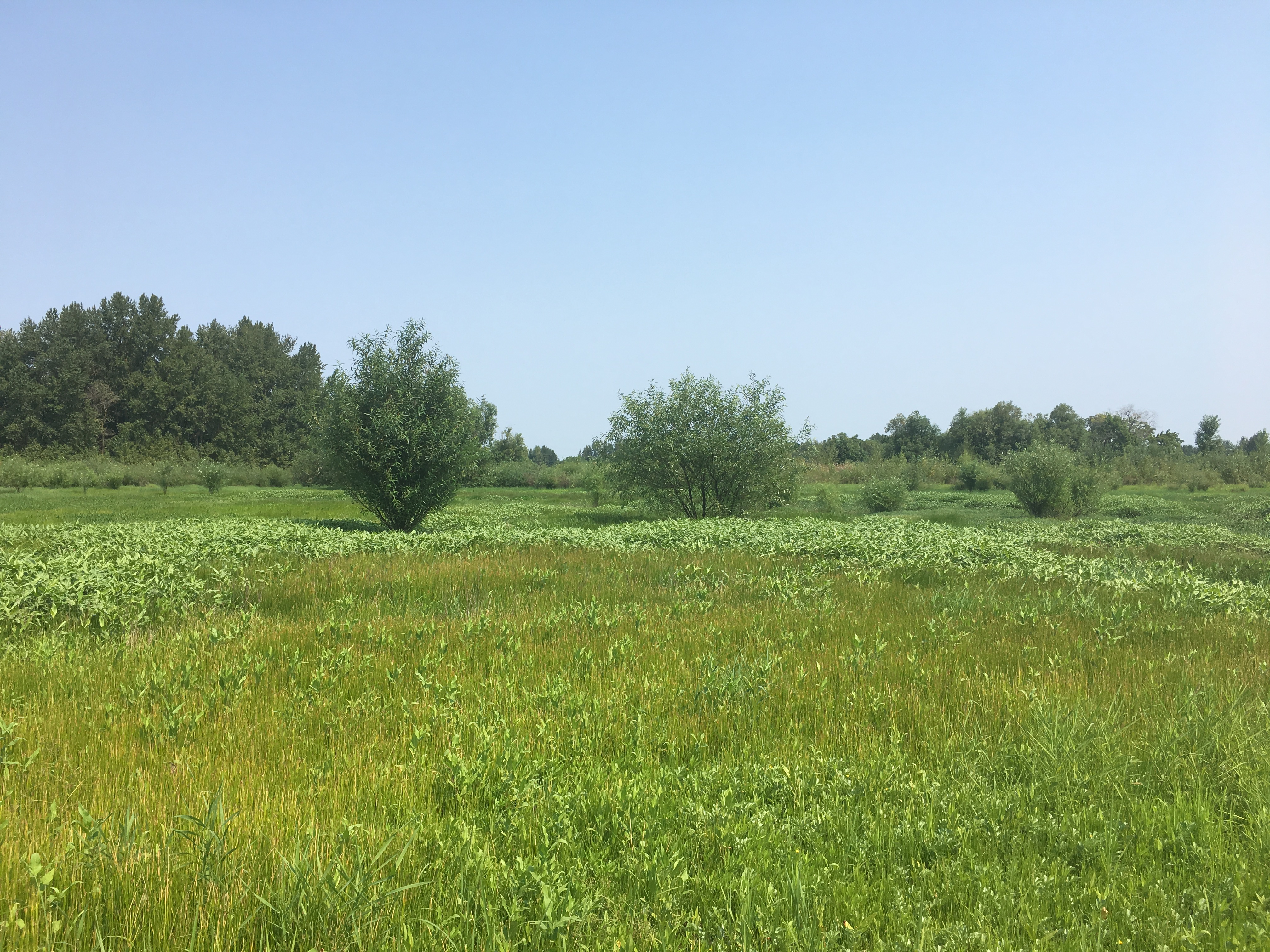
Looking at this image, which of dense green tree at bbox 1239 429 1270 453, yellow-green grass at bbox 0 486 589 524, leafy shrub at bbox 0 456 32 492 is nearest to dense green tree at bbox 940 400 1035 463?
dense green tree at bbox 1239 429 1270 453

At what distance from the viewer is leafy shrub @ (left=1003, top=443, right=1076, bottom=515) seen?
3544 cm

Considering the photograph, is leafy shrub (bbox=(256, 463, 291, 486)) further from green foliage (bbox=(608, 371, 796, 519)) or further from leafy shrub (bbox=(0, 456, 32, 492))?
green foliage (bbox=(608, 371, 796, 519))

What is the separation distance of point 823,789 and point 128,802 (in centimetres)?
386

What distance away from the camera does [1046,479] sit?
35656mm

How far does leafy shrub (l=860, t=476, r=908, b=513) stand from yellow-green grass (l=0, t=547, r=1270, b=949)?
37.2 m

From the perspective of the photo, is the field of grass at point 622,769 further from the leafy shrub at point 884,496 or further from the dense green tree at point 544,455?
the dense green tree at point 544,455

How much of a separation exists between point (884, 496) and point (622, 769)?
140 ft

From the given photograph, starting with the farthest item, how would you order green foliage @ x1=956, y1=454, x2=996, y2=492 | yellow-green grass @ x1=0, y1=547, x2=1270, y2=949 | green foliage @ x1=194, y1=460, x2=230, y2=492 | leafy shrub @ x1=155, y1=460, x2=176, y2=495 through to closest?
leafy shrub @ x1=155, y1=460, x2=176, y2=495 → green foliage @ x1=956, y1=454, x2=996, y2=492 → green foliage @ x1=194, y1=460, x2=230, y2=492 → yellow-green grass @ x1=0, y1=547, x2=1270, y2=949

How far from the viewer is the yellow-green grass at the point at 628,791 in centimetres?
279

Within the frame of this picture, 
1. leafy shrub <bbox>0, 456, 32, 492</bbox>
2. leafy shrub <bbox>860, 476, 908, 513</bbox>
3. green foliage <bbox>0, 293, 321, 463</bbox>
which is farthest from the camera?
green foliage <bbox>0, 293, 321, 463</bbox>

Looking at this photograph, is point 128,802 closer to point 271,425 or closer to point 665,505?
point 665,505

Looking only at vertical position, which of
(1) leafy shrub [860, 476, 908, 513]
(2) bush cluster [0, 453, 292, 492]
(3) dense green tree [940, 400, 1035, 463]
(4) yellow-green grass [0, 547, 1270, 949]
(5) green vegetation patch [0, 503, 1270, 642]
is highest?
(3) dense green tree [940, 400, 1035, 463]

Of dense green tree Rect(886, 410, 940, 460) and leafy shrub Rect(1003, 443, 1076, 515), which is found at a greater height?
dense green tree Rect(886, 410, 940, 460)

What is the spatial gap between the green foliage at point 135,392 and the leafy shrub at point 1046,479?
2904 inches
